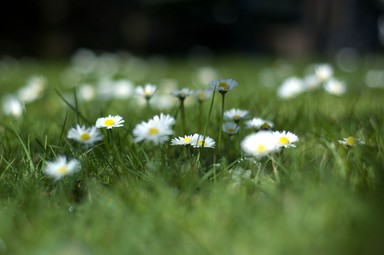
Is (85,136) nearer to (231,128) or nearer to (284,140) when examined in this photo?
(231,128)

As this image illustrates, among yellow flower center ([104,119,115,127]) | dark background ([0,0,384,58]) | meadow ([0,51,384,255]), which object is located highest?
dark background ([0,0,384,58])

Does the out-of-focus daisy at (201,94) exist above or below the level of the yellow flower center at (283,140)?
above

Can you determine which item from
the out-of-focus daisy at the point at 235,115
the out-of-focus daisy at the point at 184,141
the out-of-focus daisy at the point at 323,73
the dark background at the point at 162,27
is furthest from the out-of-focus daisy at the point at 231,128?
the dark background at the point at 162,27

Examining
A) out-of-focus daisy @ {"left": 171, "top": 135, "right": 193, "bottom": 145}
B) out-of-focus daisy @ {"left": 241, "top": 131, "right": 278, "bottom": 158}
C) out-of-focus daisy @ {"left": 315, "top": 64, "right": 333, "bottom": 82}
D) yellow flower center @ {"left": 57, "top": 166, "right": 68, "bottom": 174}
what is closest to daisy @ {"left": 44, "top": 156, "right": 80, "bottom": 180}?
yellow flower center @ {"left": 57, "top": 166, "right": 68, "bottom": 174}

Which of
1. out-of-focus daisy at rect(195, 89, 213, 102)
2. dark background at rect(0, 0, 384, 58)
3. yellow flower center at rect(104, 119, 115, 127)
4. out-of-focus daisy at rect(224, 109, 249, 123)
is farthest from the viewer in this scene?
dark background at rect(0, 0, 384, 58)

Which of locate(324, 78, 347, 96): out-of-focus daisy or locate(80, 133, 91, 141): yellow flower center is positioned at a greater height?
locate(324, 78, 347, 96): out-of-focus daisy

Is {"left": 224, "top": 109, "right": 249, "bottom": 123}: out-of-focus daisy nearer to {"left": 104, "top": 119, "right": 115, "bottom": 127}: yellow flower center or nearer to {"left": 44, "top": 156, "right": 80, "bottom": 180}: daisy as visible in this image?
{"left": 104, "top": 119, "right": 115, "bottom": 127}: yellow flower center

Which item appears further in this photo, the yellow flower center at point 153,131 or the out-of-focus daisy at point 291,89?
the out-of-focus daisy at point 291,89

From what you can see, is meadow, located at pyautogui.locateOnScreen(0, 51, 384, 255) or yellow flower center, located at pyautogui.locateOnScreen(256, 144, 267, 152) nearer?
meadow, located at pyautogui.locateOnScreen(0, 51, 384, 255)

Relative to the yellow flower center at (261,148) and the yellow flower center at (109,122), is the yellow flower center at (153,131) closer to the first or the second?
the yellow flower center at (109,122)
